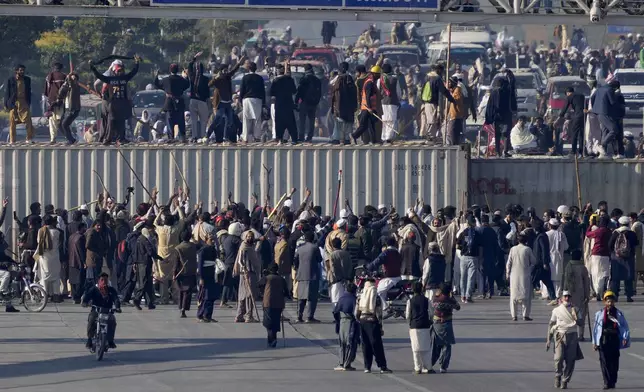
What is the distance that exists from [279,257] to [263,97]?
6308 millimetres

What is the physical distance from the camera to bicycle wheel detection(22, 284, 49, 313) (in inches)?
1085

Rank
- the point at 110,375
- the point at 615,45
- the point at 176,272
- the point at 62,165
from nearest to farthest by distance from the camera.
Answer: the point at 110,375 < the point at 176,272 < the point at 62,165 < the point at 615,45

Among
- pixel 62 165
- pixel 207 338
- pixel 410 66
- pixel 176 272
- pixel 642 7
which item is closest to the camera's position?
pixel 207 338

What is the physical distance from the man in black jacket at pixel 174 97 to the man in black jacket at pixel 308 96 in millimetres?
2144

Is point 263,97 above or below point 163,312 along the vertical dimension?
above

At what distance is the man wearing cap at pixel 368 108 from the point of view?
107 ft

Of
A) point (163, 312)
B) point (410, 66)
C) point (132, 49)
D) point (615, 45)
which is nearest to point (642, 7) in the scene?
point (163, 312)

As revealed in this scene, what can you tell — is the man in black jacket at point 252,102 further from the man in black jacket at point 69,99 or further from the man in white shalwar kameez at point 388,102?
the man in black jacket at point 69,99

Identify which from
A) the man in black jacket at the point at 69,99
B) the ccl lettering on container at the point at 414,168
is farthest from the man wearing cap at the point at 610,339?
the man in black jacket at the point at 69,99

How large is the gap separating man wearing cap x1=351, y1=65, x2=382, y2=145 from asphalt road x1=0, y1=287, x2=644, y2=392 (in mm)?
5705

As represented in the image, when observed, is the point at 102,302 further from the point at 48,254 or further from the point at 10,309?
the point at 48,254

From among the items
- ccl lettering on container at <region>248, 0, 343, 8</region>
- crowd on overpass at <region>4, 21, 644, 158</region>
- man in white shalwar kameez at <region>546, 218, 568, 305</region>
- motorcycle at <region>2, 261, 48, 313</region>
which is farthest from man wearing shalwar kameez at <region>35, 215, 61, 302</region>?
man in white shalwar kameez at <region>546, 218, 568, 305</region>

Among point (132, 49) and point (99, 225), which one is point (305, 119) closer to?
point (99, 225)

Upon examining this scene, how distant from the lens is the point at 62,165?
3228 cm
